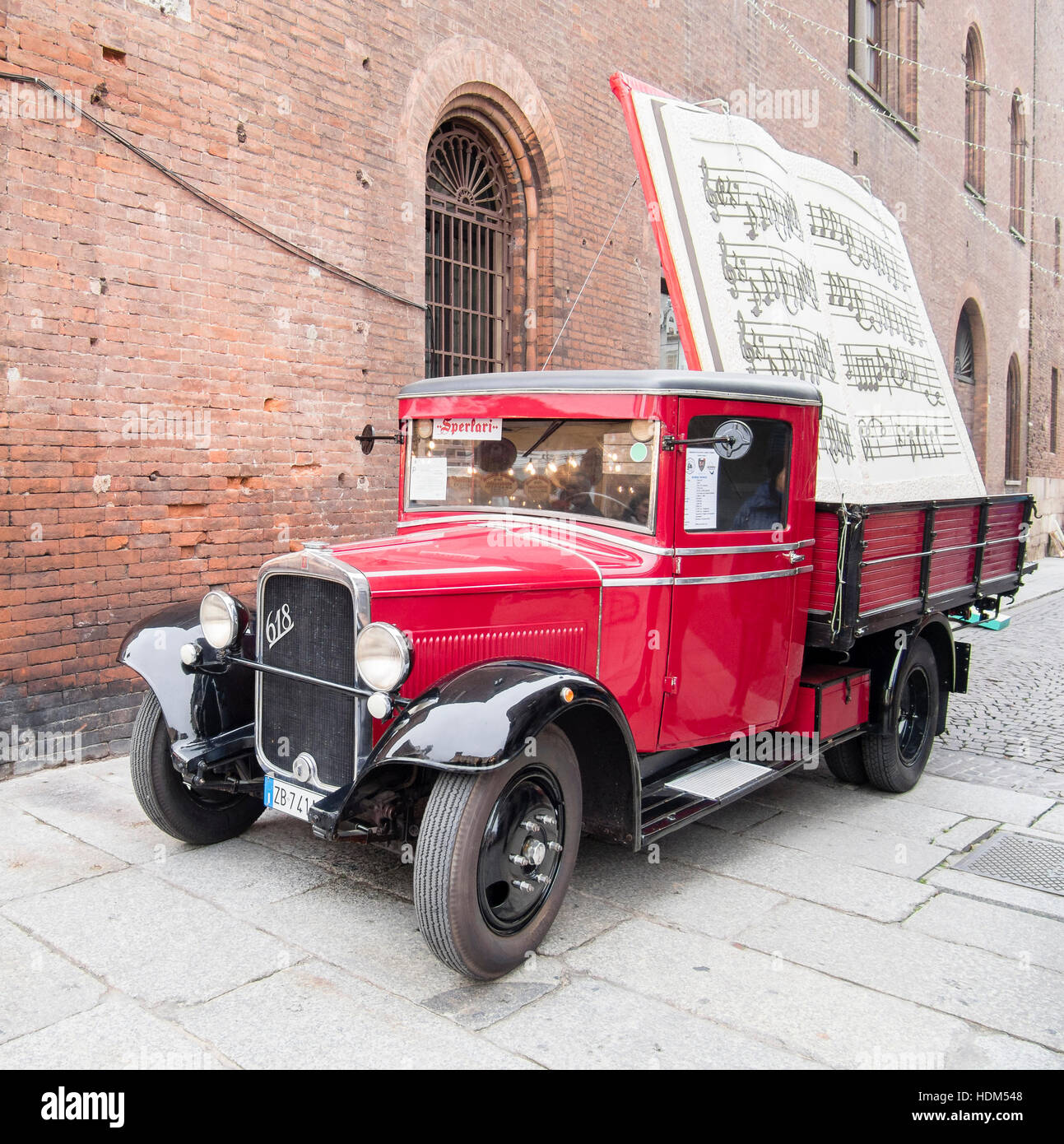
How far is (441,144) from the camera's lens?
7680 millimetres

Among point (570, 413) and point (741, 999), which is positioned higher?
point (570, 413)

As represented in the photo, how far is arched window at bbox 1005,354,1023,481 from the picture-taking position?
2072 cm

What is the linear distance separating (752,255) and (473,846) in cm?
382

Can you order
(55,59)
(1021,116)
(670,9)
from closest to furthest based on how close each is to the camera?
1. (55,59)
2. (670,9)
3. (1021,116)

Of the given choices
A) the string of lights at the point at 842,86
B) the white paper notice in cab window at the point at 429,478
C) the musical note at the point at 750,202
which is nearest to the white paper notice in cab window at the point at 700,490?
the white paper notice in cab window at the point at 429,478

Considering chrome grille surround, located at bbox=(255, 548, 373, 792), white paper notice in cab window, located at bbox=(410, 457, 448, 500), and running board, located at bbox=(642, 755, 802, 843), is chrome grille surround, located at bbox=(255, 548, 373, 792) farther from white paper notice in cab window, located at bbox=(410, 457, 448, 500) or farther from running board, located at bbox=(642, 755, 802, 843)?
running board, located at bbox=(642, 755, 802, 843)

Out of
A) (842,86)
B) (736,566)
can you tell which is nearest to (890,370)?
(736,566)

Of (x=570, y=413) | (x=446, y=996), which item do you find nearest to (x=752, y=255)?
(x=570, y=413)

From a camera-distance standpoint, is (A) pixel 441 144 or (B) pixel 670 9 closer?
(A) pixel 441 144

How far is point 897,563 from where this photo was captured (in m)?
4.75

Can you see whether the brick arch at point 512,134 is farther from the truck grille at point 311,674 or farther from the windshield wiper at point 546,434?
the truck grille at point 311,674

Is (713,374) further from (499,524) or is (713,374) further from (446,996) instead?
(446,996)

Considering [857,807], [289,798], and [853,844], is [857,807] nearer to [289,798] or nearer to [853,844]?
[853,844]
